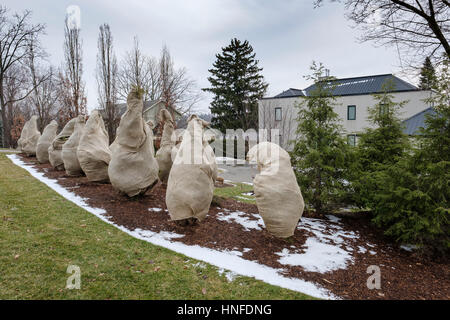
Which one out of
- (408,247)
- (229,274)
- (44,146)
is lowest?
(408,247)

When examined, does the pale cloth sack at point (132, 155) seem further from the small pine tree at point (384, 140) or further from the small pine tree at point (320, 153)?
the small pine tree at point (384, 140)

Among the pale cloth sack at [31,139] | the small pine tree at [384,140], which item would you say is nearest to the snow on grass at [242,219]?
the small pine tree at [384,140]

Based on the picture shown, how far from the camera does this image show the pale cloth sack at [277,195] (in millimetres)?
5023

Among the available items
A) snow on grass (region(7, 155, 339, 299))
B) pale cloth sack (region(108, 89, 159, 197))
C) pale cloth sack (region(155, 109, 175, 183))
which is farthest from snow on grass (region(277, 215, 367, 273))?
pale cloth sack (region(155, 109, 175, 183))

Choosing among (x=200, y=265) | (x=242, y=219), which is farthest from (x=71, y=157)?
(x=200, y=265)

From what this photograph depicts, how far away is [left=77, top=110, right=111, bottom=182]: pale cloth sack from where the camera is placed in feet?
26.8

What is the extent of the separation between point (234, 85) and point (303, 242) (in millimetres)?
26926

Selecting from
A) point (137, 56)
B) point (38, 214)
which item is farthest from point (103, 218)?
point (137, 56)

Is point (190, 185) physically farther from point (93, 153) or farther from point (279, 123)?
point (279, 123)

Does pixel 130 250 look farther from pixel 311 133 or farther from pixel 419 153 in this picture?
pixel 419 153

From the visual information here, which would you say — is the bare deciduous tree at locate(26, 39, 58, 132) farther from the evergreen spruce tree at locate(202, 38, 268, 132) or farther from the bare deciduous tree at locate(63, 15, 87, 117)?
the evergreen spruce tree at locate(202, 38, 268, 132)

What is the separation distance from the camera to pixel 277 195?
5.00 meters
